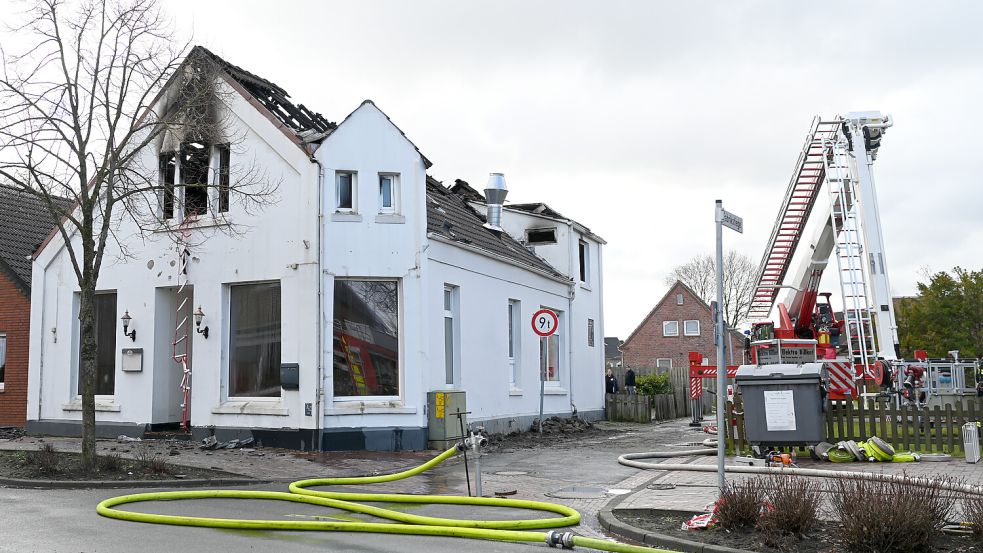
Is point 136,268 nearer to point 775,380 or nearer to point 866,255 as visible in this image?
point 775,380

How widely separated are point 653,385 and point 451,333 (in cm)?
1491

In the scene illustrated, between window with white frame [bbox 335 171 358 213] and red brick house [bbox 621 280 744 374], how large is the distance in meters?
50.9

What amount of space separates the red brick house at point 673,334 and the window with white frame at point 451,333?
158 ft

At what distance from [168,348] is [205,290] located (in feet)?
5.98

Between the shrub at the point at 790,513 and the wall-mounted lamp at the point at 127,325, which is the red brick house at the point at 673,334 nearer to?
the wall-mounted lamp at the point at 127,325

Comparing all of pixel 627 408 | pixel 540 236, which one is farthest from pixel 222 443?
pixel 627 408

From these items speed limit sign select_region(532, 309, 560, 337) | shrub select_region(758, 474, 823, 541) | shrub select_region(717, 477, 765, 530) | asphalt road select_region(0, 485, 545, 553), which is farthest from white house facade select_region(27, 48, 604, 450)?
shrub select_region(758, 474, 823, 541)

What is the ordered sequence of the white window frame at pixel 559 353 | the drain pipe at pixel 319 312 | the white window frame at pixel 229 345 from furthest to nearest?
1. the white window frame at pixel 559 353
2. the white window frame at pixel 229 345
3. the drain pipe at pixel 319 312

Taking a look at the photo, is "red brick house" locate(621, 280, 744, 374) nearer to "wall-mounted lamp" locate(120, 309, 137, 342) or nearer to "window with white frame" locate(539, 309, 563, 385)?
"window with white frame" locate(539, 309, 563, 385)

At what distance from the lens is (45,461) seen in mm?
13086

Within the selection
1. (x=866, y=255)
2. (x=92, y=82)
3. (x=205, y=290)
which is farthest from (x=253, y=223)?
(x=866, y=255)

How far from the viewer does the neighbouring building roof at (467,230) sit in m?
20.1

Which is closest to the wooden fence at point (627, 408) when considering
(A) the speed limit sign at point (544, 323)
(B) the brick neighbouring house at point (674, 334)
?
(A) the speed limit sign at point (544, 323)

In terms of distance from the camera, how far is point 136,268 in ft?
64.1
